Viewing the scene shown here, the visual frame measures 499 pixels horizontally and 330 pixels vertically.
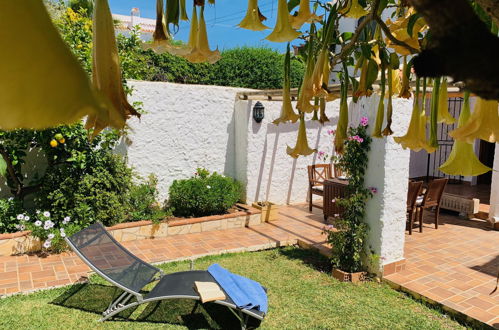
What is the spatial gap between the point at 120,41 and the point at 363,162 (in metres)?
4.45

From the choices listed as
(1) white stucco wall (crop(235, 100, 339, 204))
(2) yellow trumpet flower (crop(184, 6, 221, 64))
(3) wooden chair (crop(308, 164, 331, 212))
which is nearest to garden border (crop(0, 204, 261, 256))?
(1) white stucco wall (crop(235, 100, 339, 204))

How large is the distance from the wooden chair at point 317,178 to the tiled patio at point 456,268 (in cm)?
211

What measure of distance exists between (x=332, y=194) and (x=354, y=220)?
2151mm

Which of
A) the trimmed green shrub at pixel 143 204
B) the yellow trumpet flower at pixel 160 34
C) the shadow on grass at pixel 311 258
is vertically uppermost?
the yellow trumpet flower at pixel 160 34

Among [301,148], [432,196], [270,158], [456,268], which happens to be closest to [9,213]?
[270,158]

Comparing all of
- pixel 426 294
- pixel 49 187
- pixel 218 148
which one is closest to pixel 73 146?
pixel 49 187

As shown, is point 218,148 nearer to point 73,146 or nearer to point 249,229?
point 249,229

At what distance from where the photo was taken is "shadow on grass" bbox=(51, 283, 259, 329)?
150 inches

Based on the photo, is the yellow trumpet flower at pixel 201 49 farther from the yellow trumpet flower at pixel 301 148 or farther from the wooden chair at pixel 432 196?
the wooden chair at pixel 432 196

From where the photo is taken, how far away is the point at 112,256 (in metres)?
4.27

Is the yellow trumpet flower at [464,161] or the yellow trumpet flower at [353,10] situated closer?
the yellow trumpet flower at [464,161]

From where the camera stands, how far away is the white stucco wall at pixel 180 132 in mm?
7125

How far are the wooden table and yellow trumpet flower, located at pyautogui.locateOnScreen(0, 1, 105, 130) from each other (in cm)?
663

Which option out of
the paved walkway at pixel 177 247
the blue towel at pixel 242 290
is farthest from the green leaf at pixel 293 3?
the paved walkway at pixel 177 247
